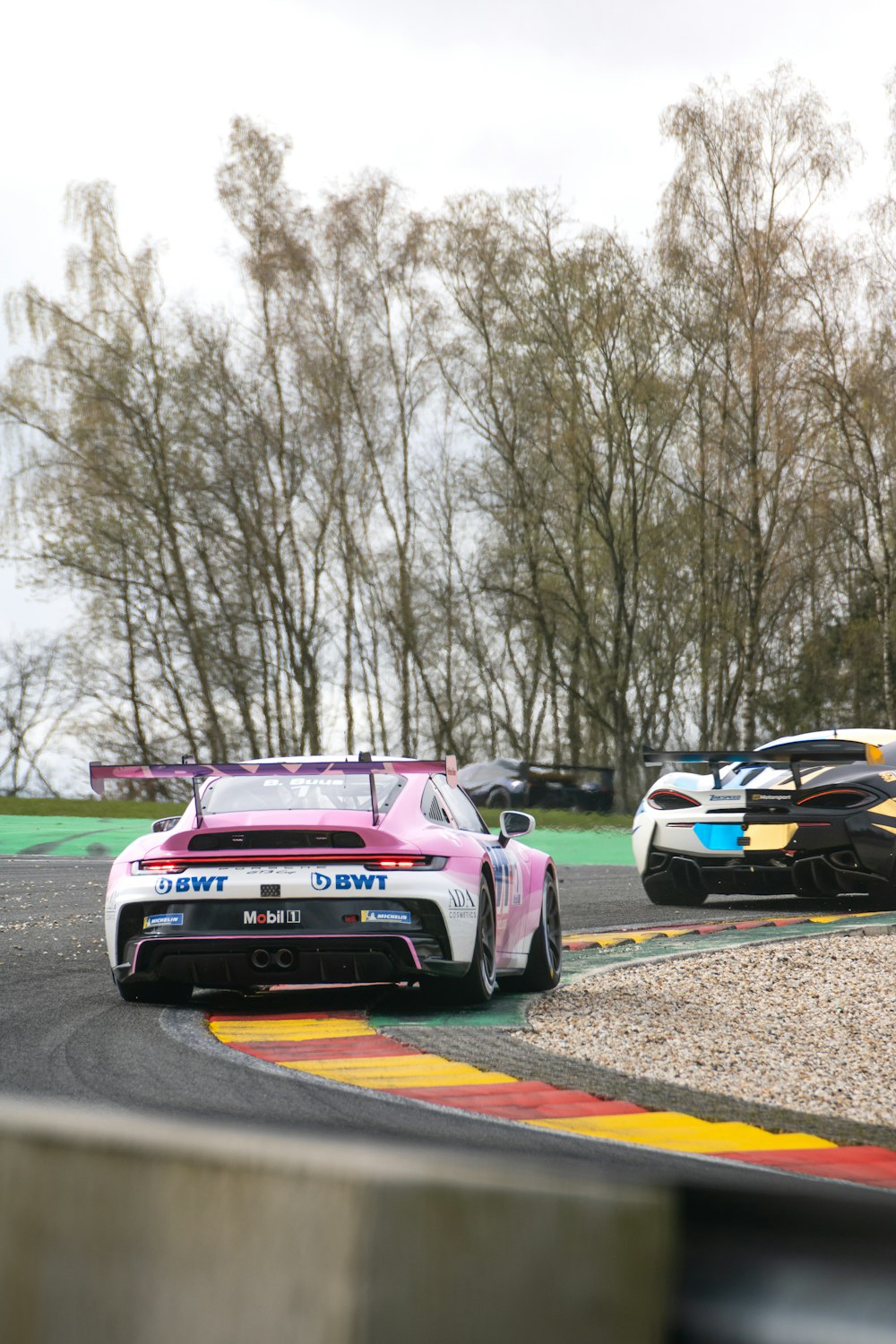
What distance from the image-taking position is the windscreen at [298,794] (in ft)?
27.3

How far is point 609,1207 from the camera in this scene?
1.00 m

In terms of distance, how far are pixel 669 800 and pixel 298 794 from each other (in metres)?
6.93

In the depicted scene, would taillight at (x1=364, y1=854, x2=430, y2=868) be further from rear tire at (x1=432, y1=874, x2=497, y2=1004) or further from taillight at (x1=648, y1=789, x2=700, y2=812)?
taillight at (x1=648, y1=789, x2=700, y2=812)

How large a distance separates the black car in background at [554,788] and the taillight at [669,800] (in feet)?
63.0

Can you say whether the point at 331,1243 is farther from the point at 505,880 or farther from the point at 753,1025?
the point at 505,880

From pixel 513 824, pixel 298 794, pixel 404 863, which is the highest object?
pixel 298 794

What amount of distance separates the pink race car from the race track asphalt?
403mm

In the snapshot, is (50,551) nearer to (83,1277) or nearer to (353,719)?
(353,719)

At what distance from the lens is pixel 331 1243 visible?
3.34ft

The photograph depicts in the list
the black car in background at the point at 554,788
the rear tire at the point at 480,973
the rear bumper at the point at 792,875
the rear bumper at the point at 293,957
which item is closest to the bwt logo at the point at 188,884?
the rear bumper at the point at 293,957

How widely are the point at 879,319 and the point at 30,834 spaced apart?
73.7 ft

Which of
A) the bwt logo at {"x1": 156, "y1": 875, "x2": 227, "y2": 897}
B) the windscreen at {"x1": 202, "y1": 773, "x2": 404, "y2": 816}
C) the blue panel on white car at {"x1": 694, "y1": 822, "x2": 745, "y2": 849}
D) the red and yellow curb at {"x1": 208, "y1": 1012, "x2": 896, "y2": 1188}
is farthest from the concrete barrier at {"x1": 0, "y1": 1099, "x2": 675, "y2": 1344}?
the blue panel on white car at {"x1": 694, "y1": 822, "x2": 745, "y2": 849}

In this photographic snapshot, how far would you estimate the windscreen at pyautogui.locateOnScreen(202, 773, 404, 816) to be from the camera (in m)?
8.33

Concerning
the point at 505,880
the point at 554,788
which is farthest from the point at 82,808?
the point at 505,880
